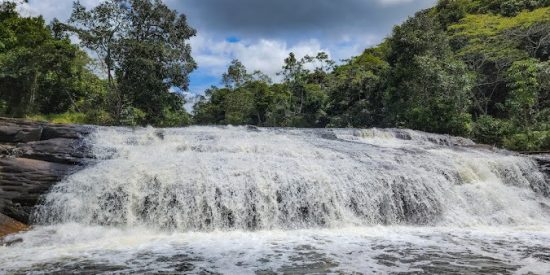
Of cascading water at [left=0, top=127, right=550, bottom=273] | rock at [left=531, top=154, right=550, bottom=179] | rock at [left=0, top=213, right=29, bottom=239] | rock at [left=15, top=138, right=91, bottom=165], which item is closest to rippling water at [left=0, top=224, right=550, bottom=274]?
cascading water at [left=0, top=127, right=550, bottom=273]

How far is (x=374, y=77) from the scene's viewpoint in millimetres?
31406

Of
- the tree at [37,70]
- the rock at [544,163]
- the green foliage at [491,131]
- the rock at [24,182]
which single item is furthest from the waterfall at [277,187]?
the tree at [37,70]

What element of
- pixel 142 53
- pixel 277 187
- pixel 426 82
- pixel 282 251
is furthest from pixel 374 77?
pixel 282 251

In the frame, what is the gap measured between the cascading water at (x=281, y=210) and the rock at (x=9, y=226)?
0.36m

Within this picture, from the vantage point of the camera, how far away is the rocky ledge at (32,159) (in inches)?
354

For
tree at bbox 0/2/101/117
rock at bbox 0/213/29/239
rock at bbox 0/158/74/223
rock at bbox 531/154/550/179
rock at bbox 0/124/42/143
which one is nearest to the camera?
rock at bbox 0/213/29/239

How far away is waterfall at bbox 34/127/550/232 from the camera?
9086 mm

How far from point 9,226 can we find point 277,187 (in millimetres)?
5454

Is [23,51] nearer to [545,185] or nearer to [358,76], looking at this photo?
[358,76]

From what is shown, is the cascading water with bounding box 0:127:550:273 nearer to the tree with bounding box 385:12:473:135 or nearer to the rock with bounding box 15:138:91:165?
the rock with bounding box 15:138:91:165

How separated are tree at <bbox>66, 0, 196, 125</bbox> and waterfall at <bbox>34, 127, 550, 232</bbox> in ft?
39.6

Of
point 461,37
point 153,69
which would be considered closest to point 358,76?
point 461,37

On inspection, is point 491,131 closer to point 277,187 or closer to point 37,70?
point 277,187

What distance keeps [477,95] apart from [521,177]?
1494cm
